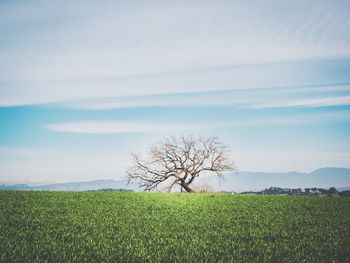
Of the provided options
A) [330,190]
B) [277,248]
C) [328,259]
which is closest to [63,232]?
[277,248]

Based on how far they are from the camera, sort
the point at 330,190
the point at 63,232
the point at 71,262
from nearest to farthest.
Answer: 1. the point at 71,262
2. the point at 63,232
3. the point at 330,190

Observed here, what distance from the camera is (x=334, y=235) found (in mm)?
11477

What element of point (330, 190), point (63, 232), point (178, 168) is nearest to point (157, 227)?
point (63, 232)

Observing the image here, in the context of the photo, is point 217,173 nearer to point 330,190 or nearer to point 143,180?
point 143,180

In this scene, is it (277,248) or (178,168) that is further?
(178,168)

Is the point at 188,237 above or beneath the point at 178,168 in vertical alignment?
beneath

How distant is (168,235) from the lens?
36.8 ft

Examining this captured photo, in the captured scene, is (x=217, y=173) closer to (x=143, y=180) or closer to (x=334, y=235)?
(x=143, y=180)

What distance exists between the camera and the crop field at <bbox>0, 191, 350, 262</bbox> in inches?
337

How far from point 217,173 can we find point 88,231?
4269cm

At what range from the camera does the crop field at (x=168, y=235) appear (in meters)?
8.56

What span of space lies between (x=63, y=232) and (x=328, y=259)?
814 cm

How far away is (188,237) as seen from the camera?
1098 centimetres

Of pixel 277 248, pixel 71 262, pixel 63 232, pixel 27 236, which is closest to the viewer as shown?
pixel 71 262
